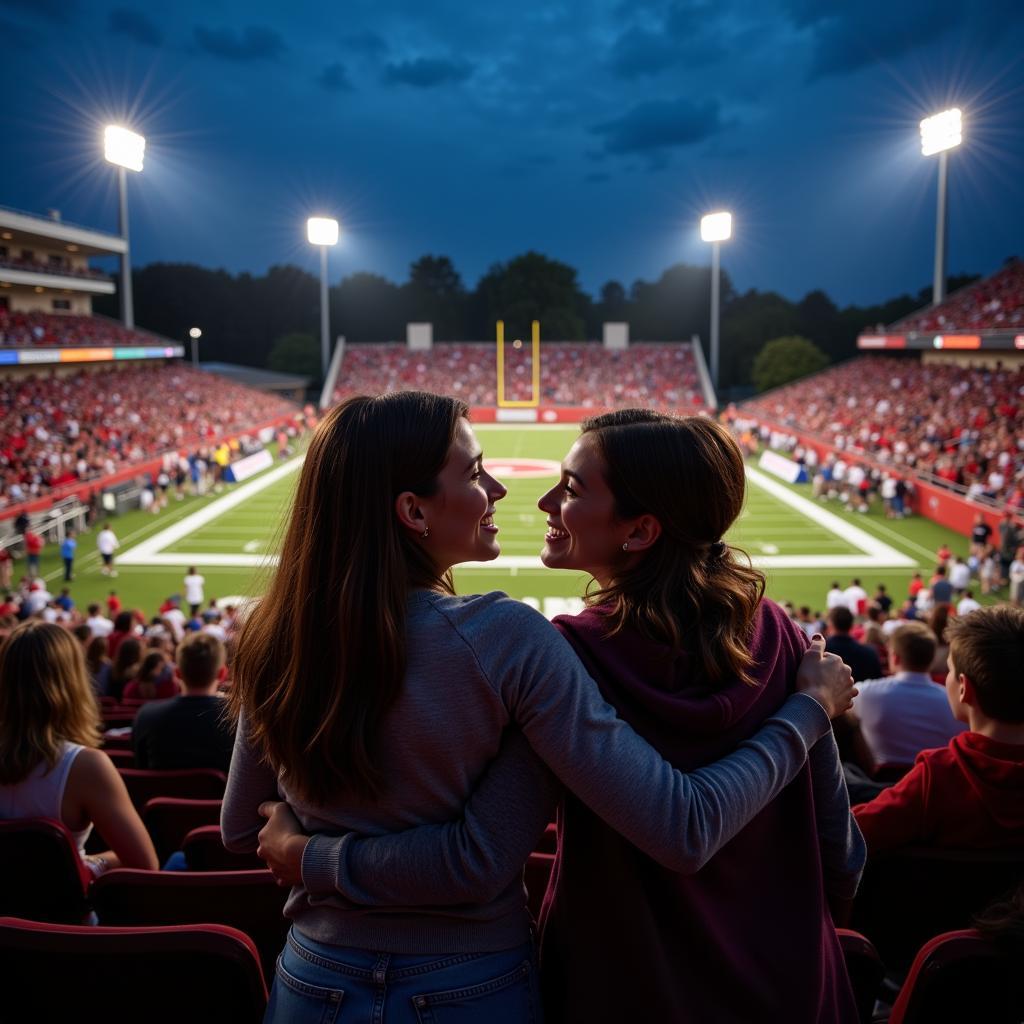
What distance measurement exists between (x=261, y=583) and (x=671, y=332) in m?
78.9

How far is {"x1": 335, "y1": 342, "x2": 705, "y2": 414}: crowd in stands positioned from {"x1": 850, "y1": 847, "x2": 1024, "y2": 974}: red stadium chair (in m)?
50.1

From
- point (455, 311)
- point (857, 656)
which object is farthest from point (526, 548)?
point (455, 311)

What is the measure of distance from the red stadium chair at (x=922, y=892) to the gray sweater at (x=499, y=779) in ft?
3.47

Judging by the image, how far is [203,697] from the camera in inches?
172

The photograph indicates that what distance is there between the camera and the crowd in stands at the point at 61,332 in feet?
109

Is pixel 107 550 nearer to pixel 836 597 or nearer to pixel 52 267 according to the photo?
pixel 836 597

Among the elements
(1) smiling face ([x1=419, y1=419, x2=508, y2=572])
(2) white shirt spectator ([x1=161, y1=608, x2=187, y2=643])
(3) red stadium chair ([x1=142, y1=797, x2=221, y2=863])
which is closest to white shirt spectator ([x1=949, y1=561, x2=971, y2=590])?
(2) white shirt spectator ([x1=161, y1=608, x2=187, y2=643])

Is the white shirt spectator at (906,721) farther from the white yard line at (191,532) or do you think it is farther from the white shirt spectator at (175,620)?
the white yard line at (191,532)

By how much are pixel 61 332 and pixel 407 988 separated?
1594 inches

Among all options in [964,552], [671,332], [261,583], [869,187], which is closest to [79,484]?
[964,552]

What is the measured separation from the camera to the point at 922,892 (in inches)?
98.3

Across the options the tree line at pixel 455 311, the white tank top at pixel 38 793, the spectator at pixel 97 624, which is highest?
the tree line at pixel 455 311

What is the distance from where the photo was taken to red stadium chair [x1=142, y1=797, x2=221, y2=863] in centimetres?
348

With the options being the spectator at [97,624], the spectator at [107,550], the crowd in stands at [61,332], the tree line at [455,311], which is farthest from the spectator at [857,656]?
the tree line at [455,311]
